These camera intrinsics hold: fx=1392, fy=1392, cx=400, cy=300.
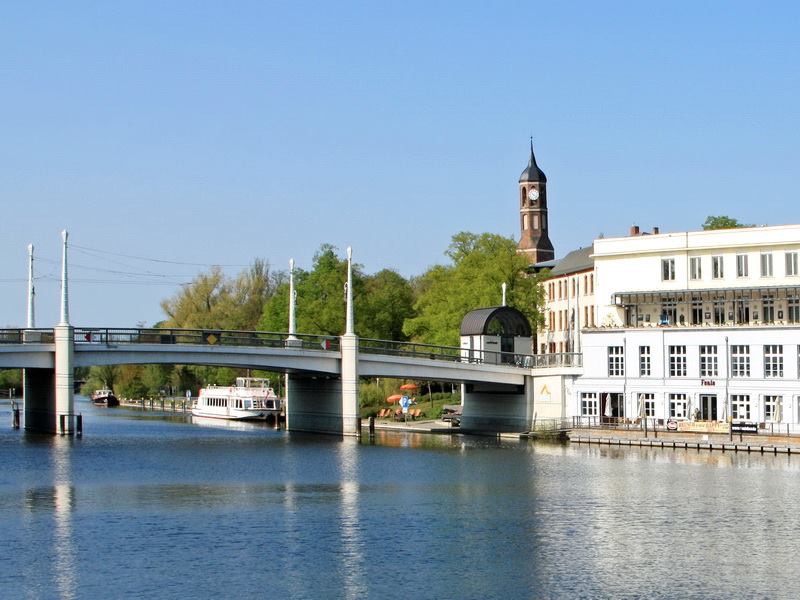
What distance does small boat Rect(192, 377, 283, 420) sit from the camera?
128012mm

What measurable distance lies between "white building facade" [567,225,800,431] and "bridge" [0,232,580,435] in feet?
12.8

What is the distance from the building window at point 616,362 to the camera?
93312 millimetres

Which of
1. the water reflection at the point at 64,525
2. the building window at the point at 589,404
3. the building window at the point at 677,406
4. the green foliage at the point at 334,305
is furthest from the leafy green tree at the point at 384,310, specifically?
the water reflection at the point at 64,525

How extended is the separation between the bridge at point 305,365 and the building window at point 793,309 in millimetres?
14531

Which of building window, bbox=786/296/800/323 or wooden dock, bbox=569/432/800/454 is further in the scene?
building window, bbox=786/296/800/323

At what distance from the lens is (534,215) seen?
587 ft

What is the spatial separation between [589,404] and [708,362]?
937cm

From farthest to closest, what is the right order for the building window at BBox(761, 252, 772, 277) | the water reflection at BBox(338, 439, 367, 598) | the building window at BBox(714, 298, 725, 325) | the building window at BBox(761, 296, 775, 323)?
the building window at BBox(714, 298, 725, 325)
the building window at BBox(761, 252, 772, 277)
the building window at BBox(761, 296, 775, 323)
the water reflection at BBox(338, 439, 367, 598)

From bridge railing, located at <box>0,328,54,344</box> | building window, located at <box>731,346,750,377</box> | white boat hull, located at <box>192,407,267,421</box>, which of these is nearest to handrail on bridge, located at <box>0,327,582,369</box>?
bridge railing, located at <box>0,328,54,344</box>

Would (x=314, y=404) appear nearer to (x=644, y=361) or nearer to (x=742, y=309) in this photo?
(x=644, y=361)

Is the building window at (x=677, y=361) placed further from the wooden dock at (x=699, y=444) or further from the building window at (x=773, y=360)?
the wooden dock at (x=699, y=444)

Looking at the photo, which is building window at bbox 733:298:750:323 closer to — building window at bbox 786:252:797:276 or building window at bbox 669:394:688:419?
building window at bbox 786:252:797:276

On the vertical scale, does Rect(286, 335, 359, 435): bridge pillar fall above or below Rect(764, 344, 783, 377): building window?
below

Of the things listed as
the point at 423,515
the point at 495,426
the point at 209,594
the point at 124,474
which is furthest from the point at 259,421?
the point at 209,594
